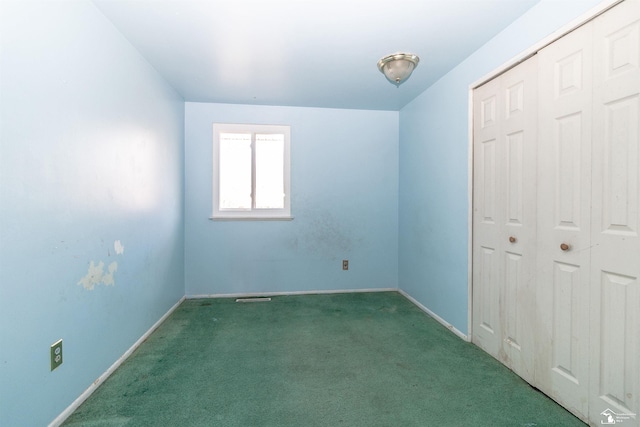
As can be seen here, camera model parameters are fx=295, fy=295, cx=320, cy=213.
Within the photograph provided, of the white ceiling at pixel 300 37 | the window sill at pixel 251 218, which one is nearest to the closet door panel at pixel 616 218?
the white ceiling at pixel 300 37

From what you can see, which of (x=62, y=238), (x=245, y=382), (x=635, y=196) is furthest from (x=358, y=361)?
(x=62, y=238)

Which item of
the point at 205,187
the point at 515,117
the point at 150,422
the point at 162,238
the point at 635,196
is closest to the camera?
the point at 635,196

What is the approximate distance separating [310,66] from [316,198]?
5.39ft

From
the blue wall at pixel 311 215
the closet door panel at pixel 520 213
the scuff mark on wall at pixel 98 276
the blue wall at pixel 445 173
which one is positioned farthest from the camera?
the blue wall at pixel 311 215

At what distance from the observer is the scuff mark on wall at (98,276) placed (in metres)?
1.77

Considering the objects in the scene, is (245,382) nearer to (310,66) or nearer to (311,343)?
(311,343)

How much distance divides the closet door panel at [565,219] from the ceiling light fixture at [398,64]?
766 millimetres

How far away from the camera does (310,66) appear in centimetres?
265

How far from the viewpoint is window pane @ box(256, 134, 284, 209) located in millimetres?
3777

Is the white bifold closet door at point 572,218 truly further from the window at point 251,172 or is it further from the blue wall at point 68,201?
the blue wall at point 68,201

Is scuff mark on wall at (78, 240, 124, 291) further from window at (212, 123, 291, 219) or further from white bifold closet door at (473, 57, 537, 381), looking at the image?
white bifold closet door at (473, 57, 537, 381)

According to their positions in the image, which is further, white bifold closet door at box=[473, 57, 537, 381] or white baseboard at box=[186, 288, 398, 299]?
white baseboard at box=[186, 288, 398, 299]

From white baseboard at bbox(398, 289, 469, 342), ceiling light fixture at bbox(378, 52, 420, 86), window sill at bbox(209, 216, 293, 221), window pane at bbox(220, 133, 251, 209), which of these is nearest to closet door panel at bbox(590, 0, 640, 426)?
ceiling light fixture at bbox(378, 52, 420, 86)

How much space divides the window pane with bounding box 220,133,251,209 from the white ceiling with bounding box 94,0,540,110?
0.70 meters
